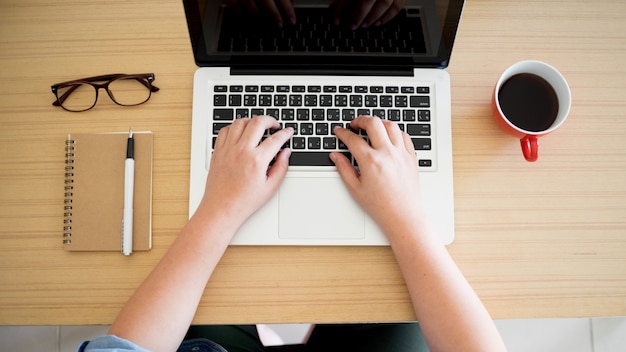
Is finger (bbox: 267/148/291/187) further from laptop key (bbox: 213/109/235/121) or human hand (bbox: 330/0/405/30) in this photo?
human hand (bbox: 330/0/405/30)

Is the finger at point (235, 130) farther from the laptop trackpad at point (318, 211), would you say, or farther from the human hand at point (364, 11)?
the human hand at point (364, 11)

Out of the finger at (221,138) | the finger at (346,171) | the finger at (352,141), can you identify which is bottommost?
the finger at (346,171)

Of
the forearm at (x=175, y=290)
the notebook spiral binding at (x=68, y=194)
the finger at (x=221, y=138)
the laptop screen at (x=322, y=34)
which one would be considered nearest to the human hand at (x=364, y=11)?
the laptop screen at (x=322, y=34)

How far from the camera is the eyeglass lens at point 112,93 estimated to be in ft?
2.37

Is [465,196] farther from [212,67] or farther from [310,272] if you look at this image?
[212,67]

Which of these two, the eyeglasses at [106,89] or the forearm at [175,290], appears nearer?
the forearm at [175,290]

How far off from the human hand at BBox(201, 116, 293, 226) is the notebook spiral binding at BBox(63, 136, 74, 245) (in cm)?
21

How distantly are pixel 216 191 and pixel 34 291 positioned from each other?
0.31 m

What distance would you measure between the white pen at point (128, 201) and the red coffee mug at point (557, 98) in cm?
54

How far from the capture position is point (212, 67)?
2.35 feet

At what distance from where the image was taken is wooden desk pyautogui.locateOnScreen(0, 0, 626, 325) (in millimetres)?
663

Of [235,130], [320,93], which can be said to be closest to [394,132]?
[320,93]

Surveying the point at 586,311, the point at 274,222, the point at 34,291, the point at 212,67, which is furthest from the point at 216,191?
the point at 586,311

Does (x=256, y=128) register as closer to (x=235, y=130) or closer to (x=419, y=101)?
(x=235, y=130)
